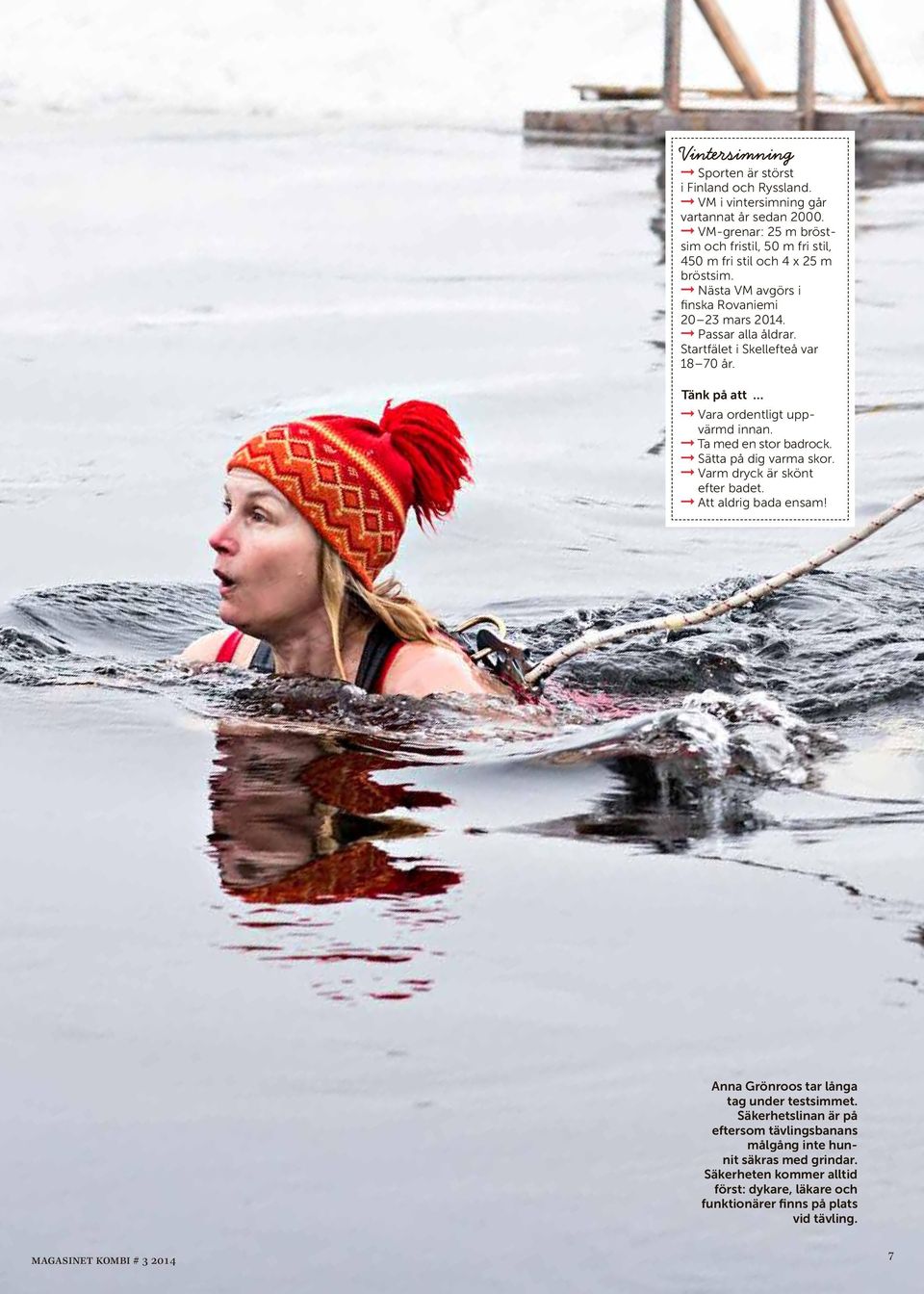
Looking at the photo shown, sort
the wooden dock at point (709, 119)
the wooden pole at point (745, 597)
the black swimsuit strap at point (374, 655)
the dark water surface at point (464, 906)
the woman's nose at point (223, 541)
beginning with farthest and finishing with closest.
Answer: the wooden dock at point (709, 119)
the black swimsuit strap at point (374, 655)
the woman's nose at point (223, 541)
the wooden pole at point (745, 597)
the dark water surface at point (464, 906)

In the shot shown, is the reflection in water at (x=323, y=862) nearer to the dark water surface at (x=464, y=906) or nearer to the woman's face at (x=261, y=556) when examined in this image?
the dark water surface at (x=464, y=906)

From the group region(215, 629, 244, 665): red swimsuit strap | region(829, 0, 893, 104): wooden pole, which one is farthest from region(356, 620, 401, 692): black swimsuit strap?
region(829, 0, 893, 104): wooden pole

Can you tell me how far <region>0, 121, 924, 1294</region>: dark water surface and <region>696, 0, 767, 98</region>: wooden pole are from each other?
14427mm

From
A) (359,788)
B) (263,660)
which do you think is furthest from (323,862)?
(263,660)

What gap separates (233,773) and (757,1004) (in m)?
1.82

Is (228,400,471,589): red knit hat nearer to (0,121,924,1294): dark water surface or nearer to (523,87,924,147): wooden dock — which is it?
(0,121,924,1294): dark water surface

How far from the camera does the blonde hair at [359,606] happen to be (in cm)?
548

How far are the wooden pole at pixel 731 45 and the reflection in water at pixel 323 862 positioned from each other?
19516 mm

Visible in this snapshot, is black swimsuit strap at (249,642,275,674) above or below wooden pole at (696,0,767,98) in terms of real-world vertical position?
below

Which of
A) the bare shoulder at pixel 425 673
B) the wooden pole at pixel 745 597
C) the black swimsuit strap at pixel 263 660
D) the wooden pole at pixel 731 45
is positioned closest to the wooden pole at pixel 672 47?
the wooden pole at pixel 731 45

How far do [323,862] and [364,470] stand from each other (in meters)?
1.31

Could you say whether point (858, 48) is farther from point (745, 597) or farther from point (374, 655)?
point (745, 597)

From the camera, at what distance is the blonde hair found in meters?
5.48

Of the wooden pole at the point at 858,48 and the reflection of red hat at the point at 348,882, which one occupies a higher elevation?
the wooden pole at the point at 858,48
